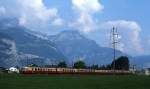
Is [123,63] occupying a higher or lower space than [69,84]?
higher

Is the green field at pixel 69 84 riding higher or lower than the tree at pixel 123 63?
lower

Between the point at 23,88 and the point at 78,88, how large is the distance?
5.15 metres

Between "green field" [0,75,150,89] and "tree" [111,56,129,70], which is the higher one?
"tree" [111,56,129,70]

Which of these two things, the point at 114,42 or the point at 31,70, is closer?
the point at 31,70

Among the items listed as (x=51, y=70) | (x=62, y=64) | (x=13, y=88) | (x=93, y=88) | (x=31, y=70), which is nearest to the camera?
(x=13, y=88)

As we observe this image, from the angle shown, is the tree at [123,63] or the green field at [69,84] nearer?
the green field at [69,84]

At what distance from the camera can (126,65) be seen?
186 m

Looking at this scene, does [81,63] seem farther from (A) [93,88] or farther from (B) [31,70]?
(A) [93,88]

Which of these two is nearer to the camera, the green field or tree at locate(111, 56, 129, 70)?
the green field

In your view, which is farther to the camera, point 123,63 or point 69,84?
point 123,63

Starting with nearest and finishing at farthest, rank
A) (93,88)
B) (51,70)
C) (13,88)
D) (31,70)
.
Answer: (13,88) < (93,88) < (31,70) < (51,70)

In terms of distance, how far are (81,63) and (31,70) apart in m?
66.8

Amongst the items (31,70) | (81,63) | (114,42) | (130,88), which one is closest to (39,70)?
(31,70)

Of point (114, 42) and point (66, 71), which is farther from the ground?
point (114, 42)
